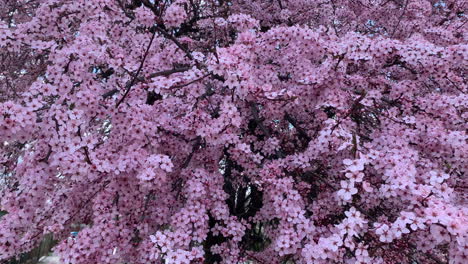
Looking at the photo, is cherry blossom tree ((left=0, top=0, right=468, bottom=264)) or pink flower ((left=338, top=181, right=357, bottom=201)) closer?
pink flower ((left=338, top=181, right=357, bottom=201))

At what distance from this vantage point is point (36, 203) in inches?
149

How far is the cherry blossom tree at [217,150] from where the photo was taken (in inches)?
133

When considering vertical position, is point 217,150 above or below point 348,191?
Result: below

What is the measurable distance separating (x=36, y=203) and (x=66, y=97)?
1.26 meters

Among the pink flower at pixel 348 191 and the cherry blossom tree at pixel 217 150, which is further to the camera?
the cherry blossom tree at pixel 217 150

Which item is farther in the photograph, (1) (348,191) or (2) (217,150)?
(2) (217,150)

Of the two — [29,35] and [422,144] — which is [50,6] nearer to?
[29,35]

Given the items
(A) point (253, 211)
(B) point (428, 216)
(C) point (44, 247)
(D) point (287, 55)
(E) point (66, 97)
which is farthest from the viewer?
(C) point (44, 247)

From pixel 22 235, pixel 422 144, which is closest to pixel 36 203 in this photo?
pixel 22 235

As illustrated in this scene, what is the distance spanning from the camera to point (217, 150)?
191 inches

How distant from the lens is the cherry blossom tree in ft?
11.1

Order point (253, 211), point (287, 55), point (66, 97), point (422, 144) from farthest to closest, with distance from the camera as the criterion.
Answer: point (253, 211) < point (287, 55) < point (422, 144) < point (66, 97)

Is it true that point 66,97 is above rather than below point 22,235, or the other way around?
Answer: above

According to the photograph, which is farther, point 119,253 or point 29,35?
point 29,35
